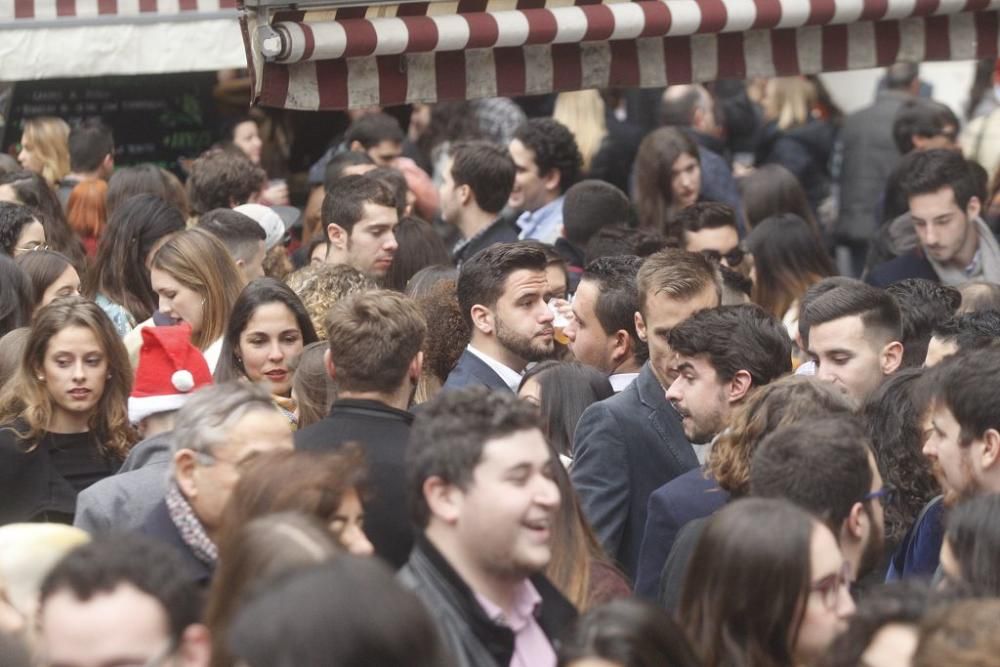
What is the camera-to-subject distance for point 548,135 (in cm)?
1030

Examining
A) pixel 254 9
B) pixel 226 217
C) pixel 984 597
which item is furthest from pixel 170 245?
pixel 984 597

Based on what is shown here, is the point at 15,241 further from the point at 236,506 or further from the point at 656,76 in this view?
the point at 236,506

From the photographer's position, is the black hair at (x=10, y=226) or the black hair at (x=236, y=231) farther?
the black hair at (x=10, y=226)

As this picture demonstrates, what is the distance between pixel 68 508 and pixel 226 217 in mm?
2263

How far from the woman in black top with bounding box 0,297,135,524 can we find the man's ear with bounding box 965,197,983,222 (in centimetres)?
464

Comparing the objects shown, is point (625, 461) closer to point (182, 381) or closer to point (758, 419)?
point (758, 419)

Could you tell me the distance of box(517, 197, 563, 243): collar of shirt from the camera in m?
10.0

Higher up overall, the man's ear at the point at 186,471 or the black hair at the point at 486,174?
the black hair at the point at 486,174

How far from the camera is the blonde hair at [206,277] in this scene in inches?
287

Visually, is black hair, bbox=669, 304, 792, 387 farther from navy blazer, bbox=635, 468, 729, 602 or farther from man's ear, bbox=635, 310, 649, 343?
man's ear, bbox=635, 310, 649, 343

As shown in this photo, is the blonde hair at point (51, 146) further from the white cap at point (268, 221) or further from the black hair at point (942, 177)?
the black hair at point (942, 177)

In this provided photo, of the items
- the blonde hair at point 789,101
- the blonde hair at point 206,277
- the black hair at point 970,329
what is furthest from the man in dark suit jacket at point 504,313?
the blonde hair at point 789,101

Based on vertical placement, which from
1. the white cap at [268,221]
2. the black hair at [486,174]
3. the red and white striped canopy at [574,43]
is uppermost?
the red and white striped canopy at [574,43]

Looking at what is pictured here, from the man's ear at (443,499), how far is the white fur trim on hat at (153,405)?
2.12 m
